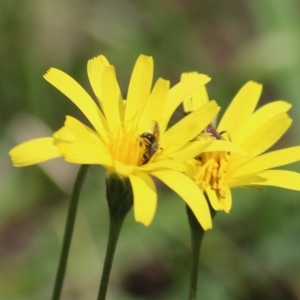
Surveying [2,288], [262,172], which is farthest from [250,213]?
[262,172]

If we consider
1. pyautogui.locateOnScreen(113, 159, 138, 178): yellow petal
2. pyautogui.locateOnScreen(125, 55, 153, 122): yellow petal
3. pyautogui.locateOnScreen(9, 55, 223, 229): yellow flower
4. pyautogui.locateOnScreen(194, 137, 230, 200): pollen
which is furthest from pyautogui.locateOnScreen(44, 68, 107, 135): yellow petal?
pyautogui.locateOnScreen(194, 137, 230, 200): pollen

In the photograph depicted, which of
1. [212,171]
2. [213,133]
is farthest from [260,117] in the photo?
[212,171]

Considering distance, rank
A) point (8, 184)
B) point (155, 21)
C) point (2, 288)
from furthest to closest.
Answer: point (155, 21)
point (8, 184)
point (2, 288)

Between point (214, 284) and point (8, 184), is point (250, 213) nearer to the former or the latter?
point (214, 284)

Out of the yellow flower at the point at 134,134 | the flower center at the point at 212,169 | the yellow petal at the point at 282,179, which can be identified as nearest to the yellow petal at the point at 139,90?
the yellow flower at the point at 134,134

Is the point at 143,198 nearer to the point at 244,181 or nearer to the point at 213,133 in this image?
the point at 244,181

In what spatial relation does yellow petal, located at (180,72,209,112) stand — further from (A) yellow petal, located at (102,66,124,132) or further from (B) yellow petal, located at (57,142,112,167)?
(B) yellow petal, located at (57,142,112,167)

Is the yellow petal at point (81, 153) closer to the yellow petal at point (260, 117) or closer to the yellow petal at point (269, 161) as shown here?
the yellow petal at point (269, 161)
